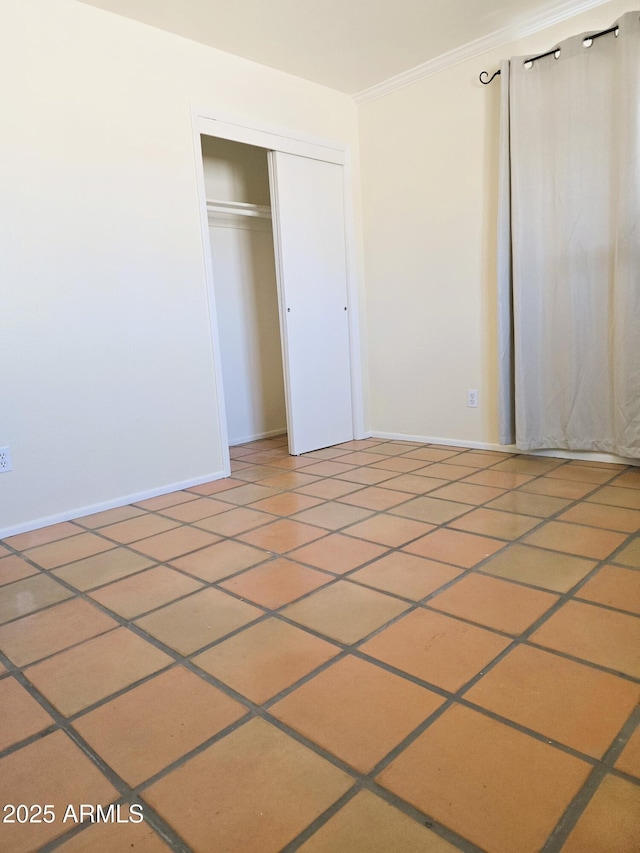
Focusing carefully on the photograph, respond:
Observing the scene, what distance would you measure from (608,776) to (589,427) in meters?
2.22

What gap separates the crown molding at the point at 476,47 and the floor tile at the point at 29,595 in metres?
3.36

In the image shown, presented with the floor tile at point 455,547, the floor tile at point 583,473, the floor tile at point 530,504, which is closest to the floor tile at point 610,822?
the floor tile at point 455,547

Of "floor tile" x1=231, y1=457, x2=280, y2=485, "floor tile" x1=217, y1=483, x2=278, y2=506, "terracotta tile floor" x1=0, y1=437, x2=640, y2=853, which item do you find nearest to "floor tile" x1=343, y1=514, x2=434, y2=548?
"terracotta tile floor" x1=0, y1=437, x2=640, y2=853

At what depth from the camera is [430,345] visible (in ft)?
11.7

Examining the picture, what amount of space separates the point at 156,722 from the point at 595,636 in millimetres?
1042

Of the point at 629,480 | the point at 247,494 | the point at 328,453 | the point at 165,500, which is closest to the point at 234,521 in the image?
the point at 247,494

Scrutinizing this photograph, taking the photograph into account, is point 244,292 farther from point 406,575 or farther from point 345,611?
point 345,611

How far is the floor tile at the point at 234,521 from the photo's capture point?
2281mm

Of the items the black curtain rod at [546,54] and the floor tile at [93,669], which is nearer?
the floor tile at [93,669]

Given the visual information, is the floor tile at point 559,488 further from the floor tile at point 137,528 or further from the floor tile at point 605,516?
the floor tile at point 137,528

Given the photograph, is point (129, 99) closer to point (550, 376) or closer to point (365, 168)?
point (365, 168)

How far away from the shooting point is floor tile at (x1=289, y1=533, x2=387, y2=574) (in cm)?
187

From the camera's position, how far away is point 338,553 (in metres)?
1.96

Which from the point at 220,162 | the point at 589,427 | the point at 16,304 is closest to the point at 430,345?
the point at 589,427
